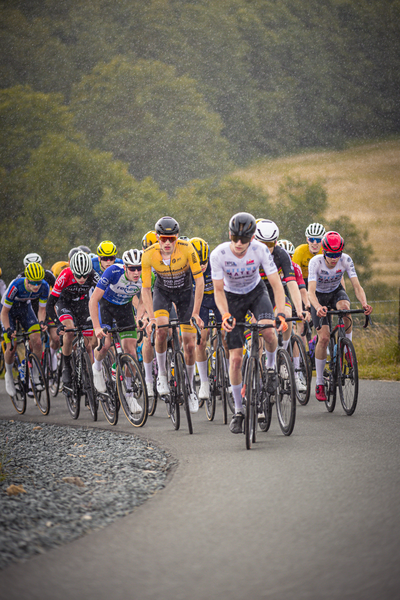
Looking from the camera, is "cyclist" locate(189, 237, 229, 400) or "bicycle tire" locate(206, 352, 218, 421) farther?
"bicycle tire" locate(206, 352, 218, 421)

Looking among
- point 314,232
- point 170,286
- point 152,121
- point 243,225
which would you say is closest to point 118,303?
point 170,286

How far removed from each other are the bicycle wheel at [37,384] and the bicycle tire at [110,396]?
57.0 inches

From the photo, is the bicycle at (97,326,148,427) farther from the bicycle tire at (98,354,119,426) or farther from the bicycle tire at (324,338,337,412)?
the bicycle tire at (324,338,337,412)

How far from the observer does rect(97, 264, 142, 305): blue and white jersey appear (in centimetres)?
905

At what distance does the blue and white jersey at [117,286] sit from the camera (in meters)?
9.05

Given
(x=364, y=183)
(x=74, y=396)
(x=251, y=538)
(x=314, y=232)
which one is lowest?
(x=251, y=538)

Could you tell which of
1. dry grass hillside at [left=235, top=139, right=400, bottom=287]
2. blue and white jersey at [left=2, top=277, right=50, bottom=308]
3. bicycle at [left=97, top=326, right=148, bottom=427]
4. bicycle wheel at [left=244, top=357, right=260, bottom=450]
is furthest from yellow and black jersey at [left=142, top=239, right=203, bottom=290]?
dry grass hillside at [left=235, top=139, right=400, bottom=287]

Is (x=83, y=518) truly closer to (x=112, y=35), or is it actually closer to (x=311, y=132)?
(x=311, y=132)

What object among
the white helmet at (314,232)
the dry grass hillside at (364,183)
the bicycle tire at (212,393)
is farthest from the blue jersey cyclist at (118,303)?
the dry grass hillside at (364,183)

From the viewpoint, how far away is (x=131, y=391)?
330 inches

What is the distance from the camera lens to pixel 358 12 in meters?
74.8

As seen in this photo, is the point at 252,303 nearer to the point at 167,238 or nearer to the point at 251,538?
the point at 167,238

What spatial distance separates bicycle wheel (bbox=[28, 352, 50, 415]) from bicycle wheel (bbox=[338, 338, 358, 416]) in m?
4.19

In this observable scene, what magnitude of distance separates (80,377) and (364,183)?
56.2 meters
